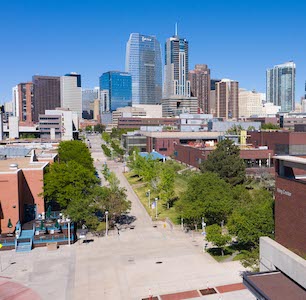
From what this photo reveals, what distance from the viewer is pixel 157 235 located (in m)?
42.1

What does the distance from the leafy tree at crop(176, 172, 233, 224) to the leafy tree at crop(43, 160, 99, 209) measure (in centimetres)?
1213

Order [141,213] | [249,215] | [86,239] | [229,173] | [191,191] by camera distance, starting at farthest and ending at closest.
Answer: [229,173] < [141,213] < [191,191] < [86,239] < [249,215]

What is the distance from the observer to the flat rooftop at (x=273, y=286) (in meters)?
19.8

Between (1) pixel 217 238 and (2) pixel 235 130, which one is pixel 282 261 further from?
(2) pixel 235 130

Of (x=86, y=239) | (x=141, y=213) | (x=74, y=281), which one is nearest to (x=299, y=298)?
(x=74, y=281)

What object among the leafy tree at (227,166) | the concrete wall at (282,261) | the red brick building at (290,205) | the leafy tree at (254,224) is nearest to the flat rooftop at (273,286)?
the concrete wall at (282,261)

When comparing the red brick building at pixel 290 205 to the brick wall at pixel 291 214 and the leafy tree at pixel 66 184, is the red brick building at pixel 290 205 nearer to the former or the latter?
the brick wall at pixel 291 214

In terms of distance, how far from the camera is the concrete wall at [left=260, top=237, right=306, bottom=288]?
66.8 feet

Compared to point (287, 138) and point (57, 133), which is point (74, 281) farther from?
point (57, 133)

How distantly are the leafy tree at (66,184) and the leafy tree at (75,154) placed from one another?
21.4m

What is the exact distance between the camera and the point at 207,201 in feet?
137

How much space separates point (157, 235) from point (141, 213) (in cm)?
1082

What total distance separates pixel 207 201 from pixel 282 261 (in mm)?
19479

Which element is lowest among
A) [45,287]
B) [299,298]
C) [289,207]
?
[45,287]
